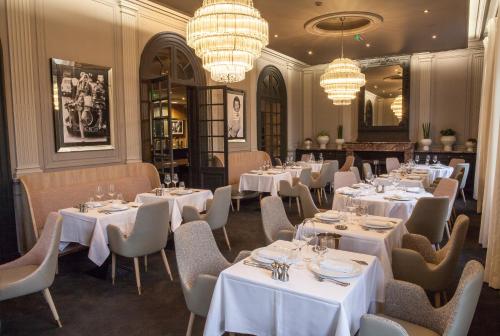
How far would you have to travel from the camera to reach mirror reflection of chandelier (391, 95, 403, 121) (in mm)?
→ 10747

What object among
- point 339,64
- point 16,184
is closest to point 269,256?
point 16,184

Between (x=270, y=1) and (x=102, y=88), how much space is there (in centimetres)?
312

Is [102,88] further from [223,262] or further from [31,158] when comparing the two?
[223,262]

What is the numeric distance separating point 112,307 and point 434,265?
9.60ft

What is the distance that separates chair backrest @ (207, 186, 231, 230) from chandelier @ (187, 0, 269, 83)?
4.97ft

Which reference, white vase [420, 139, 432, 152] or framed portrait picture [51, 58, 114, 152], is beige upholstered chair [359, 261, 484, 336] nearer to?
framed portrait picture [51, 58, 114, 152]

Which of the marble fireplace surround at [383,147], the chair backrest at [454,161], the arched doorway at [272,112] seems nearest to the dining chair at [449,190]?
the chair backrest at [454,161]

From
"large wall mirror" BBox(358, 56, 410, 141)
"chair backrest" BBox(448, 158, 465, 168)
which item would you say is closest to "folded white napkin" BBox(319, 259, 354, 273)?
"chair backrest" BBox(448, 158, 465, 168)

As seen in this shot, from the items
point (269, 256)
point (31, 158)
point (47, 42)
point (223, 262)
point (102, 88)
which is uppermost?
point (47, 42)

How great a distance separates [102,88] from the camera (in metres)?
5.84

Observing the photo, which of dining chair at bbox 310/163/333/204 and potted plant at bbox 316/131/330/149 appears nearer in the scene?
dining chair at bbox 310/163/333/204

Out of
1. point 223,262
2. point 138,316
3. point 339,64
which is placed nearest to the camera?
point 223,262

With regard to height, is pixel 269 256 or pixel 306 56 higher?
pixel 306 56

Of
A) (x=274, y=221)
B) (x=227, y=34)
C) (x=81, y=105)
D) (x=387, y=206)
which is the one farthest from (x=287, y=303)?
(x=81, y=105)
